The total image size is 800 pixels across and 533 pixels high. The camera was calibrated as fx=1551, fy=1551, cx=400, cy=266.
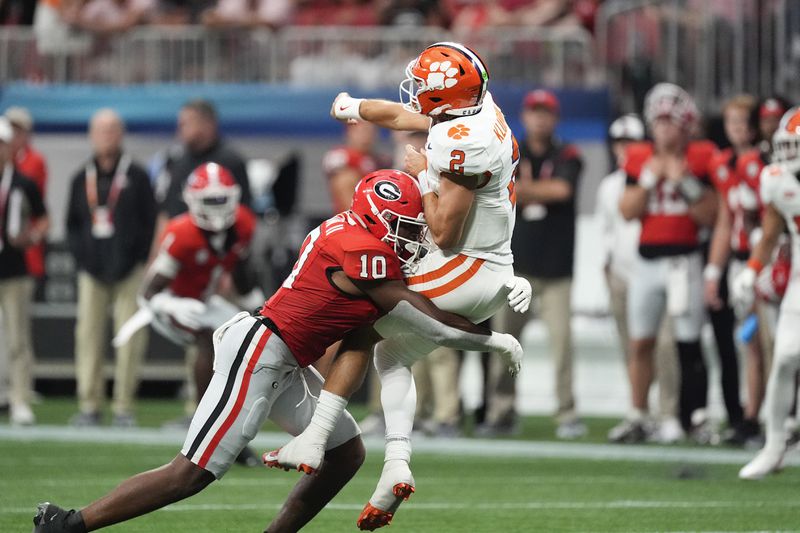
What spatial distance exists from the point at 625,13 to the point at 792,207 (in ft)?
20.8

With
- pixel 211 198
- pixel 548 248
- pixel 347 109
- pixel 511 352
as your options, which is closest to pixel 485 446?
pixel 548 248

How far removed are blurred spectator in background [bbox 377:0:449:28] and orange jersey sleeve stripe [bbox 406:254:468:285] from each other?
31.6ft

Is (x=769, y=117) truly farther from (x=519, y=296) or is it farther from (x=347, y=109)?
(x=519, y=296)

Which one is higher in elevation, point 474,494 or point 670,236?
point 670,236

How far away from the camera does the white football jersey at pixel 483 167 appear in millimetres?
5133

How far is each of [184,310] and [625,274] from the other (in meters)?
3.31

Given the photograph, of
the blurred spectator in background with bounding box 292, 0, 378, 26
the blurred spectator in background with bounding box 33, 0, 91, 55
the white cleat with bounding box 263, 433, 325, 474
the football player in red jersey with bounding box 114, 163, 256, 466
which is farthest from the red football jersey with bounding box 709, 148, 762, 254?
the blurred spectator in background with bounding box 33, 0, 91, 55

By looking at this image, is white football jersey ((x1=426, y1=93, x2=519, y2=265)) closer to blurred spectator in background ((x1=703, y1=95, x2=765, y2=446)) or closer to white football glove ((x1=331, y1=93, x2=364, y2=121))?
white football glove ((x1=331, y1=93, x2=364, y2=121))

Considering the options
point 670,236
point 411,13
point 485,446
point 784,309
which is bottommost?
point 485,446

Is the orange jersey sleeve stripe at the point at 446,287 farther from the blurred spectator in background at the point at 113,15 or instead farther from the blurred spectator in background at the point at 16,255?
the blurred spectator in background at the point at 113,15

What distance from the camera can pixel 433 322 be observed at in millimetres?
5215

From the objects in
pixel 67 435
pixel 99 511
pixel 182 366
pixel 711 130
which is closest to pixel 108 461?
pixel 67 435

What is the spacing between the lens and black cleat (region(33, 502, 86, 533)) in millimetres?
4934

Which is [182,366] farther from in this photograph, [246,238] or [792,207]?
[792,207]
